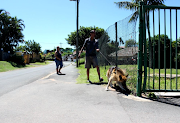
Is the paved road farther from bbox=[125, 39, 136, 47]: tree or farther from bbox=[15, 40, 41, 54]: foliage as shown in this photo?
bbox=[15, 40, 41, 54]: foliage

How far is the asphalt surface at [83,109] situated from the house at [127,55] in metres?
1.34

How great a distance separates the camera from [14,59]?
25.5m

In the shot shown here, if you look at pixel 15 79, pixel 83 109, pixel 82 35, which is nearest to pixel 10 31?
Answer: pixel 82 35

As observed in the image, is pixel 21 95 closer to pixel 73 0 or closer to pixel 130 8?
pixel 73 0

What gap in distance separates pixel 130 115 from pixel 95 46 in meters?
3.75

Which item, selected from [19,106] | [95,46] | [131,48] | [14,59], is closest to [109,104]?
[19,106]

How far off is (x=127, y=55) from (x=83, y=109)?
2.95 m

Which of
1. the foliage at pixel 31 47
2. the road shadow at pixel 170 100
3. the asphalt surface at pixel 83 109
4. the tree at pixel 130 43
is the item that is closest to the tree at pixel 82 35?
the foliage at pixel 31 47

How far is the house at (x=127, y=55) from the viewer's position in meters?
4.84

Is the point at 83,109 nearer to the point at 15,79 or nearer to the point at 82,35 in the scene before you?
the point at 15,79

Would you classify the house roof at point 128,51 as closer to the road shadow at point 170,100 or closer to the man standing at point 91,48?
the man standing at point 91,48

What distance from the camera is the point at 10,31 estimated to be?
93.0 ft

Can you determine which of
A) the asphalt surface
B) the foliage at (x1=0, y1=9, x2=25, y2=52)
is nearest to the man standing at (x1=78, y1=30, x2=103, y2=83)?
the asphalt surface

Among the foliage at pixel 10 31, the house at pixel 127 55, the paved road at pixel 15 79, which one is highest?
the foliage at pixel 10 31
